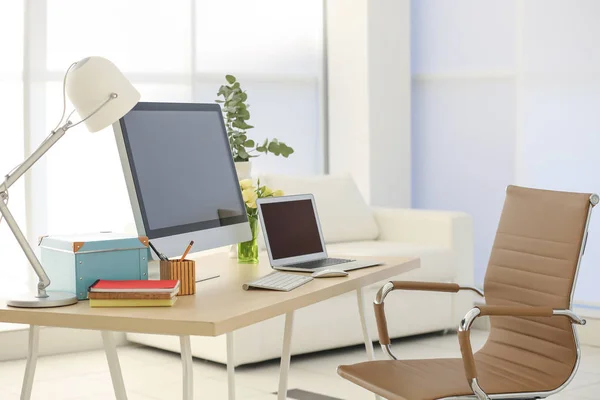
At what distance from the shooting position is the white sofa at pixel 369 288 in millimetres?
4492

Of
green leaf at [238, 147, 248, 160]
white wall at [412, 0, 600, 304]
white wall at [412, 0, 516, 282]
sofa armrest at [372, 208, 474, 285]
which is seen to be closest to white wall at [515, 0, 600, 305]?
white wall at [412, 0, 600, 304]

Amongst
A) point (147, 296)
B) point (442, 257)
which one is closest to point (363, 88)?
point (442, 257)

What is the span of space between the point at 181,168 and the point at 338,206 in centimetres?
263

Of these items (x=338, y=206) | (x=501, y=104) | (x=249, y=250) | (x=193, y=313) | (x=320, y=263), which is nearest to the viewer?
(x=193, y=313)

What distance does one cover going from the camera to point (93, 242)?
2260mm

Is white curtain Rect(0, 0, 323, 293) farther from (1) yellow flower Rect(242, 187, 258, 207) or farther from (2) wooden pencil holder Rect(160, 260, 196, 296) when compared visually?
(2) wooden pencil holder Rect(160, 260, 196, 296)

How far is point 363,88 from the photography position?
604 cm

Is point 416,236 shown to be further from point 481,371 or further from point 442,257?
point 481,371

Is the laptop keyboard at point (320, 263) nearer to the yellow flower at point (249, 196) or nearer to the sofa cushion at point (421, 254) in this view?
the yellow flower at point (249, 196)

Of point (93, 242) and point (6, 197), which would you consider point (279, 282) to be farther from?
point (6, 197)

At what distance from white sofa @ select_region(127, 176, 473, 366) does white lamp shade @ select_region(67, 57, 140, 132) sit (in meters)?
2.23

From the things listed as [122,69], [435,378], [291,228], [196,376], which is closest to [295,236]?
[291,228]

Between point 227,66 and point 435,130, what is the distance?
143 cm

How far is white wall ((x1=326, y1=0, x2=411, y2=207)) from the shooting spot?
19.7 feet
